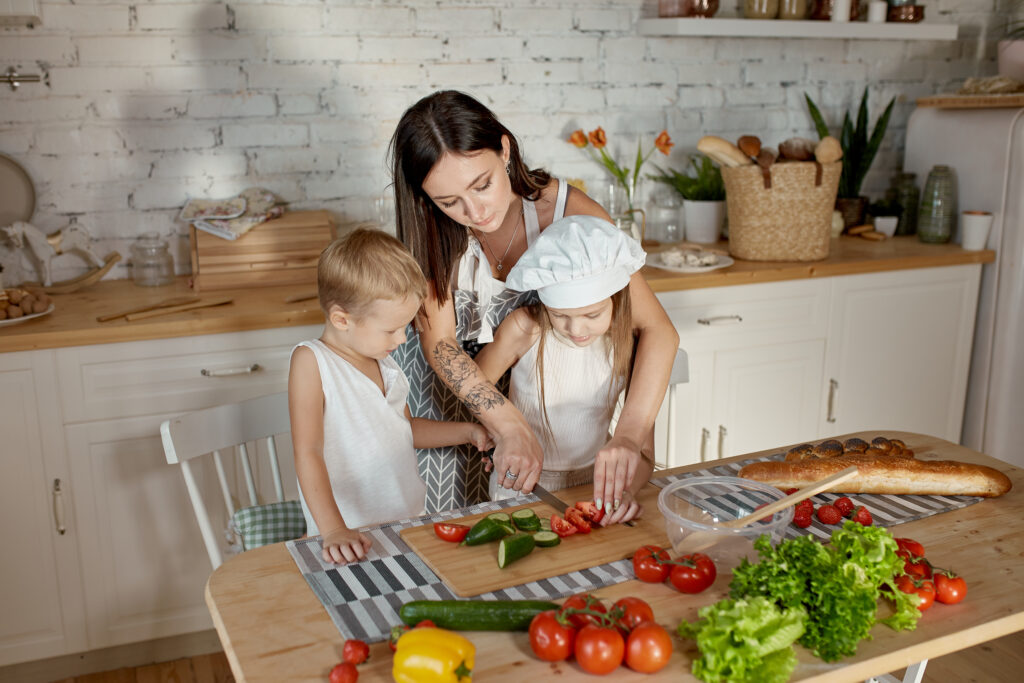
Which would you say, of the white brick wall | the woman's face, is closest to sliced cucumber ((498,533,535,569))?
the woman's face

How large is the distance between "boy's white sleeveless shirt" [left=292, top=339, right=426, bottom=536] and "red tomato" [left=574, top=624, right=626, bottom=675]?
82 cm

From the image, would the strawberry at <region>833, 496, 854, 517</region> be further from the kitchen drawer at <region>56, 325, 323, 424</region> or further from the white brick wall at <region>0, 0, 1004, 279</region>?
the white brick wall at <region>0, 0, 1004, 279</region>

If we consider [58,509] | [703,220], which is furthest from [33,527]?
[703,220]

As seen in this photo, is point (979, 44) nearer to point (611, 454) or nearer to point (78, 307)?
point (611, 454)

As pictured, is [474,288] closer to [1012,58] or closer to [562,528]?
[562,528]

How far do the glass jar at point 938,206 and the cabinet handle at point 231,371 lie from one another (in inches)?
94.3

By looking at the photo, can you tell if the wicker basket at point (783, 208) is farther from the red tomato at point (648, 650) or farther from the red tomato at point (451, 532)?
the red tomato at point (648, 650)

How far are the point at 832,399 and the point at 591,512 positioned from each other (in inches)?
76.7

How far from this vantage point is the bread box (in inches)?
103

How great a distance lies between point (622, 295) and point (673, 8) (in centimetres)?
165

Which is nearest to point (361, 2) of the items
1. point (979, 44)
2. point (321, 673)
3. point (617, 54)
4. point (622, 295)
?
point (617, 54)

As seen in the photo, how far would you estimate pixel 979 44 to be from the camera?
12.1ft

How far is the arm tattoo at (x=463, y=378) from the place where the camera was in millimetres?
1827

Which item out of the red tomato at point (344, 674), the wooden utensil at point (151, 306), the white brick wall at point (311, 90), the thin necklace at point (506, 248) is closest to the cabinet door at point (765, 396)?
the white brick wall at point (311, 90)
